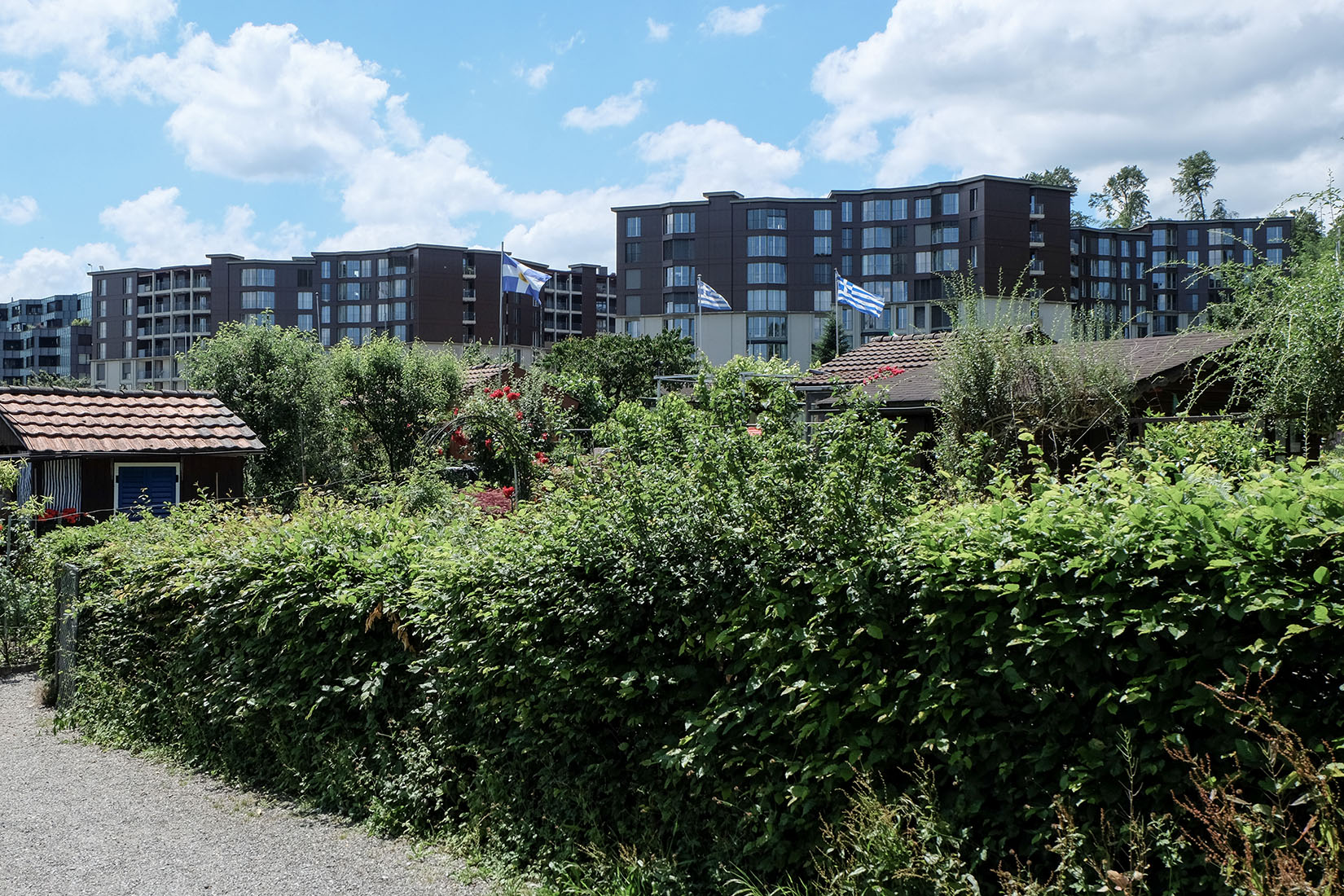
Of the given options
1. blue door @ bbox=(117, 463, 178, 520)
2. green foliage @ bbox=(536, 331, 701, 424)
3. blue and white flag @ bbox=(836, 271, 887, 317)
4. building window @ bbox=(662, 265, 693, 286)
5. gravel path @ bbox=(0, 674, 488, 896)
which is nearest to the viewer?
gravel path @ bbox=(0, 674, 488, 896)

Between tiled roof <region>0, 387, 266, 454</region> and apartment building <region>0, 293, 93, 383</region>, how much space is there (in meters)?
137

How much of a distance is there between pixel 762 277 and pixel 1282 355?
296 feet

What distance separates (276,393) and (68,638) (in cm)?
2335

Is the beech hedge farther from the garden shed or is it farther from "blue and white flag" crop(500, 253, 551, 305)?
"blue and white flag" crop(500, 253, 551, 305)

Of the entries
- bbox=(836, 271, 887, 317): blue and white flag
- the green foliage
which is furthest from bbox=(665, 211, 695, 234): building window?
bbox=(836, 271, 887, 317): blue and white flag

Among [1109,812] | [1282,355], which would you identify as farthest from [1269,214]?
[1109,812]

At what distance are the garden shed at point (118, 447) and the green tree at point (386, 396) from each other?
51.2ft

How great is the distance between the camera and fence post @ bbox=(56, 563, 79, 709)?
32.7 feet

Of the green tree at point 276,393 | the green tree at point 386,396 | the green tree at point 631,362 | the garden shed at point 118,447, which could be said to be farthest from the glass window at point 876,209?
the garden shed at point 118,447

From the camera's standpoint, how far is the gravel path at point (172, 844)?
5871mm

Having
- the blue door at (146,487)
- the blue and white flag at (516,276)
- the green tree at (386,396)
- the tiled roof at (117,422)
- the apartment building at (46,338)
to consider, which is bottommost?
the blue door at (146,487)

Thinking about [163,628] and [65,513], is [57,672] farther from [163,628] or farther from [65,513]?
[65,513]

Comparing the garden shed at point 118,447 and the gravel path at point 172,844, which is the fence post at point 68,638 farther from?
the garden shed at point 118,447

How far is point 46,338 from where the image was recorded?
150 meters
